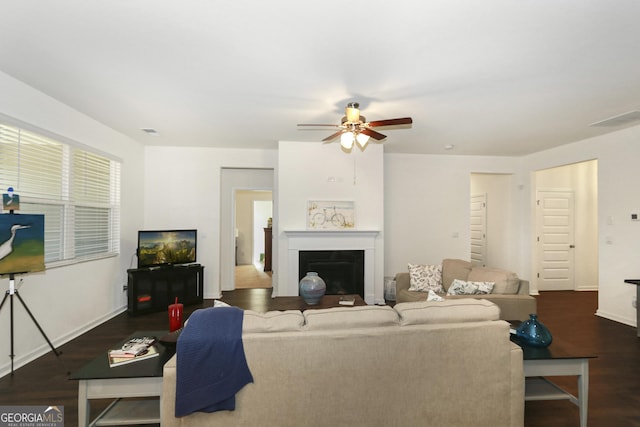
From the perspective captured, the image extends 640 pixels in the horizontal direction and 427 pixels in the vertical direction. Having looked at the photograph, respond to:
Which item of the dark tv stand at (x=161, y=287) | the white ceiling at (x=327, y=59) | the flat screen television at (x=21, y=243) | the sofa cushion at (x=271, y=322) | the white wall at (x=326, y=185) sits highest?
the white ceiling at (x=327, y=59)

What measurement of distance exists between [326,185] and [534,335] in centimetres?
360

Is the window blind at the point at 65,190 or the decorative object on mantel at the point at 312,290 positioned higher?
the window blind at the point at 65,190

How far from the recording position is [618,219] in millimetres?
4398

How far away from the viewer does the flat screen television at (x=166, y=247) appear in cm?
461

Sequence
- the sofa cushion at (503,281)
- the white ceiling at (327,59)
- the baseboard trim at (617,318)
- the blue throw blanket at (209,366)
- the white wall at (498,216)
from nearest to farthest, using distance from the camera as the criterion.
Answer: the blue throw blanket at (209,366) < the white ceiling at (327,59) < the sofa cushion at (503,281) < the baseboard trim at (617,318) < the white wall at (498,216)

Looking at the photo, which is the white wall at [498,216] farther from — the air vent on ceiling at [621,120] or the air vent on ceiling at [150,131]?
the air vent on ceiling at [150,131]

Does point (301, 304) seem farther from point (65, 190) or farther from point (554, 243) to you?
point (554, 243)

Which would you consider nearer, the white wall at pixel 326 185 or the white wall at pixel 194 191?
the white wall at pixel 326 185

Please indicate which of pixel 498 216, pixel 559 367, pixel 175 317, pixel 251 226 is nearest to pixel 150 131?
pixel 175 317

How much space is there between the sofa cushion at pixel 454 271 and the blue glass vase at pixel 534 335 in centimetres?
202

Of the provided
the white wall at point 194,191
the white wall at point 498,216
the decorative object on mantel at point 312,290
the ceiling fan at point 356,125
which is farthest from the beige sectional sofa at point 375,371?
the white wall at point 498,216

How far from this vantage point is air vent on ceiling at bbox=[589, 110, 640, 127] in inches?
143

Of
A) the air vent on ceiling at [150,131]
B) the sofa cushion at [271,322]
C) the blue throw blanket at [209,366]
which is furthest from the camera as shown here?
the air vent on ceiling at [150,131]

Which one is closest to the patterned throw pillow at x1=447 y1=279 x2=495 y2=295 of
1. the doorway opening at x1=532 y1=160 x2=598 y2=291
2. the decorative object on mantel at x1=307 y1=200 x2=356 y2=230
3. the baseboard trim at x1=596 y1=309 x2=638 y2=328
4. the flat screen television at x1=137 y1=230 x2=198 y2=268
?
the decorative object on mantel at x1=307 y1=200 x2=356 y2=230
